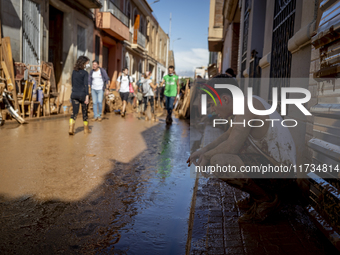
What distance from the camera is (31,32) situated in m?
12.8

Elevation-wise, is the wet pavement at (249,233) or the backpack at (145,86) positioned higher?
the backpack at (145,86)

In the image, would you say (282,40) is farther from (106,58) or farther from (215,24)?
(106,58)

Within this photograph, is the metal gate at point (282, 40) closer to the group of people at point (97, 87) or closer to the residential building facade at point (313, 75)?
the residential building facade at point (313, 75)

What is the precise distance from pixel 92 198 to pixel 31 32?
36.5 ft

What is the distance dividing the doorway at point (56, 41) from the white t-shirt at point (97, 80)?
19.0 ft

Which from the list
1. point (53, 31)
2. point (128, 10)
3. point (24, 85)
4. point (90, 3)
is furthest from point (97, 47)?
point (24, 85)

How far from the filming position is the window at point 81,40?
17391 mm

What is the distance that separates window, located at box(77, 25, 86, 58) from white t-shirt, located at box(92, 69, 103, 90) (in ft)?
22.9

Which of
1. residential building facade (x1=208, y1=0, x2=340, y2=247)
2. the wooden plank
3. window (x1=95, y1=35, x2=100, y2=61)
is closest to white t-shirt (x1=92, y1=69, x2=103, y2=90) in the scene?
the wooden plank

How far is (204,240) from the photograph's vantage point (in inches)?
98.8

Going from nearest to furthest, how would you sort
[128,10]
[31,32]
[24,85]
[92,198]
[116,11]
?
[92,198], [24,85], [31,32], [116,11], [128,10]

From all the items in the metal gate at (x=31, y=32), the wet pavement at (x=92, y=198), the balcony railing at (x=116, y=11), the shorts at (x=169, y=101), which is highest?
the balcony railing at (x=116, y=11)

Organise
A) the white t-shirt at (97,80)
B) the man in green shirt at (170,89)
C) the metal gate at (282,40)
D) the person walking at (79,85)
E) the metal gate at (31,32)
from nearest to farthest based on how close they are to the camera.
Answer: the metal gate at (282,40) → the person walking at (79,85) → the white t-shirt at (97,80) → the man in green shirt at (170,89) → the metal gate at (31,32)

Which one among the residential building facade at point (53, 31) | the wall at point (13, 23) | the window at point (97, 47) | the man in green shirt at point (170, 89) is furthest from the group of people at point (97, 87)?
the window at point (97, 47)
